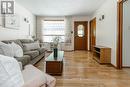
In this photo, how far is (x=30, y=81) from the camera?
1.52 m

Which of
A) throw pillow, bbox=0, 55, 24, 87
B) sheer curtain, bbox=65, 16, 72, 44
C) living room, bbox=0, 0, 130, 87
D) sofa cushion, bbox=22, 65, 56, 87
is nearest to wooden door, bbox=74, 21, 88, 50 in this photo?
living room, bbox=0, 0, 130, 87

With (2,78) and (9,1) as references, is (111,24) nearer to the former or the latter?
(9,1)

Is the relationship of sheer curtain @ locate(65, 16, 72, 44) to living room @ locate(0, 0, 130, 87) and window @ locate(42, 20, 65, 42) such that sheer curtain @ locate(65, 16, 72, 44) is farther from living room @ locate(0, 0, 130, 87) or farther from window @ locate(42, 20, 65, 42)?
window @ locate(42, 20, 65, 42)

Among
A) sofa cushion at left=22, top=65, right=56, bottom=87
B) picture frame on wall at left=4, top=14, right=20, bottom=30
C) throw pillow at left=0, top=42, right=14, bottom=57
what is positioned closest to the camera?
sofa cushion at left=22, top=65, right=56, bottom=87

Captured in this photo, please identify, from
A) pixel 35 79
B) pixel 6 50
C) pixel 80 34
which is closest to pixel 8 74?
pixel 35 79

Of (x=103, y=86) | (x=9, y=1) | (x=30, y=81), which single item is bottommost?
(x=103, y=86)

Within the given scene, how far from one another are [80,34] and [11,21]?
227 inches

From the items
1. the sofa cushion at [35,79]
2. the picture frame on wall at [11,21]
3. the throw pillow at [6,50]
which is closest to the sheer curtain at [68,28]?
the picture frame on wall at [11,21]

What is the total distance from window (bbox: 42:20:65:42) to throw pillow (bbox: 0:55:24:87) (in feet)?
29.3

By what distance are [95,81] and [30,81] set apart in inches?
83.0

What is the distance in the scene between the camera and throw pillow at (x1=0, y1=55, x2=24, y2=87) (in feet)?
3.88

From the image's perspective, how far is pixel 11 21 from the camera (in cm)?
560

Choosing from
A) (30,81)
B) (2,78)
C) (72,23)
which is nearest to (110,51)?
(30,81)

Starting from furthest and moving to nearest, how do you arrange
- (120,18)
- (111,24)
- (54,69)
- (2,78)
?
(111,24), (120,18), (54,69), (2,78)
